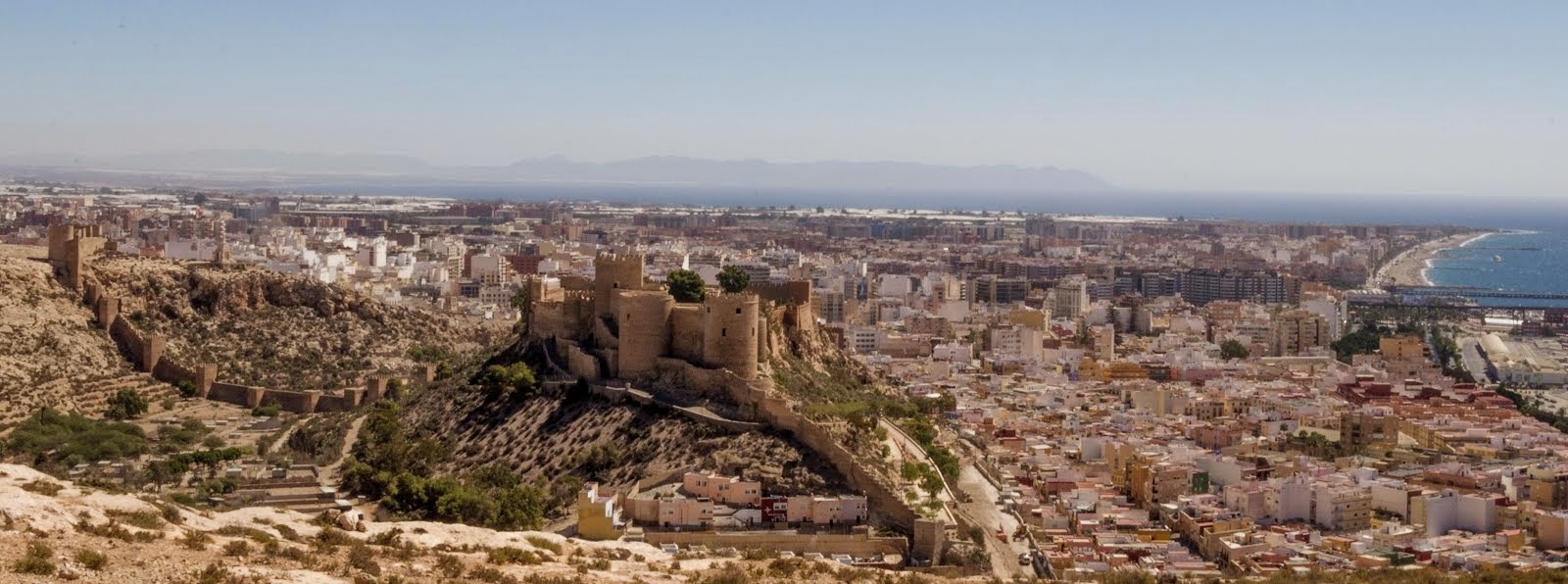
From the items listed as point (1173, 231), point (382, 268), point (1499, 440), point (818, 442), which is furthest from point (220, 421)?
point (1173, 231)

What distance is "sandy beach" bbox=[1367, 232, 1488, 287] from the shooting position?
10081 centimetres

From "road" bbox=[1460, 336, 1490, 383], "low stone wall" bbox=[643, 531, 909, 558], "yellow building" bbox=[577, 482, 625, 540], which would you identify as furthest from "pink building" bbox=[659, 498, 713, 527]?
"road" bbox=[1460, 336, 1490, 383]

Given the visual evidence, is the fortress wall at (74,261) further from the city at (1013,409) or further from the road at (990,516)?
the road at (990,516)

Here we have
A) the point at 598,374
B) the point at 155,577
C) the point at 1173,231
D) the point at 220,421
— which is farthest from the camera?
the point at 1173,231

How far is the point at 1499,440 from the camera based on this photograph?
36.1 meters

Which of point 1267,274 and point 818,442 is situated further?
point 1267,274

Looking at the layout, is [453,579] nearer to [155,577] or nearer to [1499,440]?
[155,577]

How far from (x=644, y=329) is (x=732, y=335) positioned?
1395 millimetres

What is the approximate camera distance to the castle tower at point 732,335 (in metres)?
24.8

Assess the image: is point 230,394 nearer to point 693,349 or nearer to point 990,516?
point 693,349

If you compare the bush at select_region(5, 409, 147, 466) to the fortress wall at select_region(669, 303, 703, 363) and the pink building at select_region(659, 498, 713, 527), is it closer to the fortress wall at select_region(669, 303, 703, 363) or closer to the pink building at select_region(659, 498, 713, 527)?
the fortress wall at select_region(669, 303, 703, 363)

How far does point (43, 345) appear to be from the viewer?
34656 millimetres

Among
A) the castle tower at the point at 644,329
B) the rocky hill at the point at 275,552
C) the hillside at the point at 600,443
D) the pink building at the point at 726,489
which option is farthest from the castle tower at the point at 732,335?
the rocky hill at the point at 275,552

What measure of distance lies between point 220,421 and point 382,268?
42666 mm
